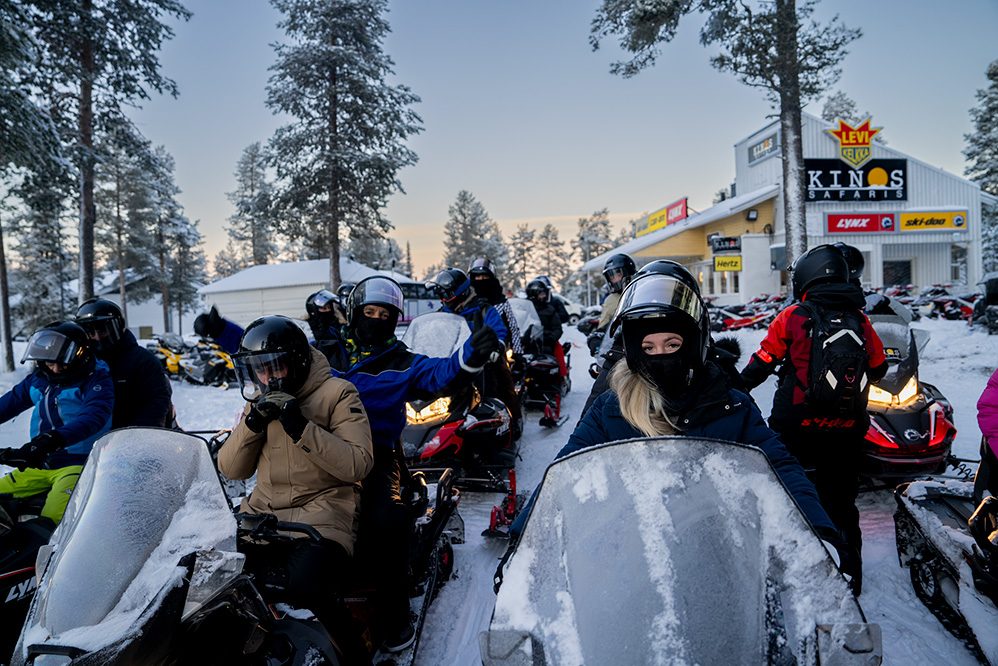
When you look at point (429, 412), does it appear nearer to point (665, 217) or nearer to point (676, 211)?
point (676, 211)

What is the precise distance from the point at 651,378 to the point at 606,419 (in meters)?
0.26

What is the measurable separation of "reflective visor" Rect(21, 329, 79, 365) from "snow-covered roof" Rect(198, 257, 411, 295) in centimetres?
3535

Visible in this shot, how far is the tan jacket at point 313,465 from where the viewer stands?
2840 millimetres

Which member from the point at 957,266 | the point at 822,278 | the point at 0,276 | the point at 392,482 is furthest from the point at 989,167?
the point at 0,276

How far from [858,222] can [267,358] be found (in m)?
29.2

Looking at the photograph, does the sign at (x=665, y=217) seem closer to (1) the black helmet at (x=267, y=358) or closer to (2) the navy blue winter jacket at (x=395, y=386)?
(2) the navy blue winter jacket at (x=395, y=386)

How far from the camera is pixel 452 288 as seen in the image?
22.6 ft

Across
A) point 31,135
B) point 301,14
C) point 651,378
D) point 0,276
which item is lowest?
point 651,378

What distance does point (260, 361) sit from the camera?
9.20 feet

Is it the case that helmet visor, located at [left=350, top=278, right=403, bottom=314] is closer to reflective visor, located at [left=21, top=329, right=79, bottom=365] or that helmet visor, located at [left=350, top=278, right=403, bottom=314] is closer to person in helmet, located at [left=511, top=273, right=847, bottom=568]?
reflective visor, located at [left=21, top=329, right=79, bottom=365]

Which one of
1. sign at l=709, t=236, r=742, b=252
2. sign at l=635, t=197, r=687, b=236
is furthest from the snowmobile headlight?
sign at l=635, t=197, r=687, b=236

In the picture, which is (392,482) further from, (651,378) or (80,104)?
(80,104)

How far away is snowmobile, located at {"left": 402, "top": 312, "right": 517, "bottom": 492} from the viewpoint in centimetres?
522

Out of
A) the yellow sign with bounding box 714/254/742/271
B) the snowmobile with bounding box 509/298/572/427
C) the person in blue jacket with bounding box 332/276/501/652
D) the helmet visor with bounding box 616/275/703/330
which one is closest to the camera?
the helmet visor with bounding box 616/275/703/330
